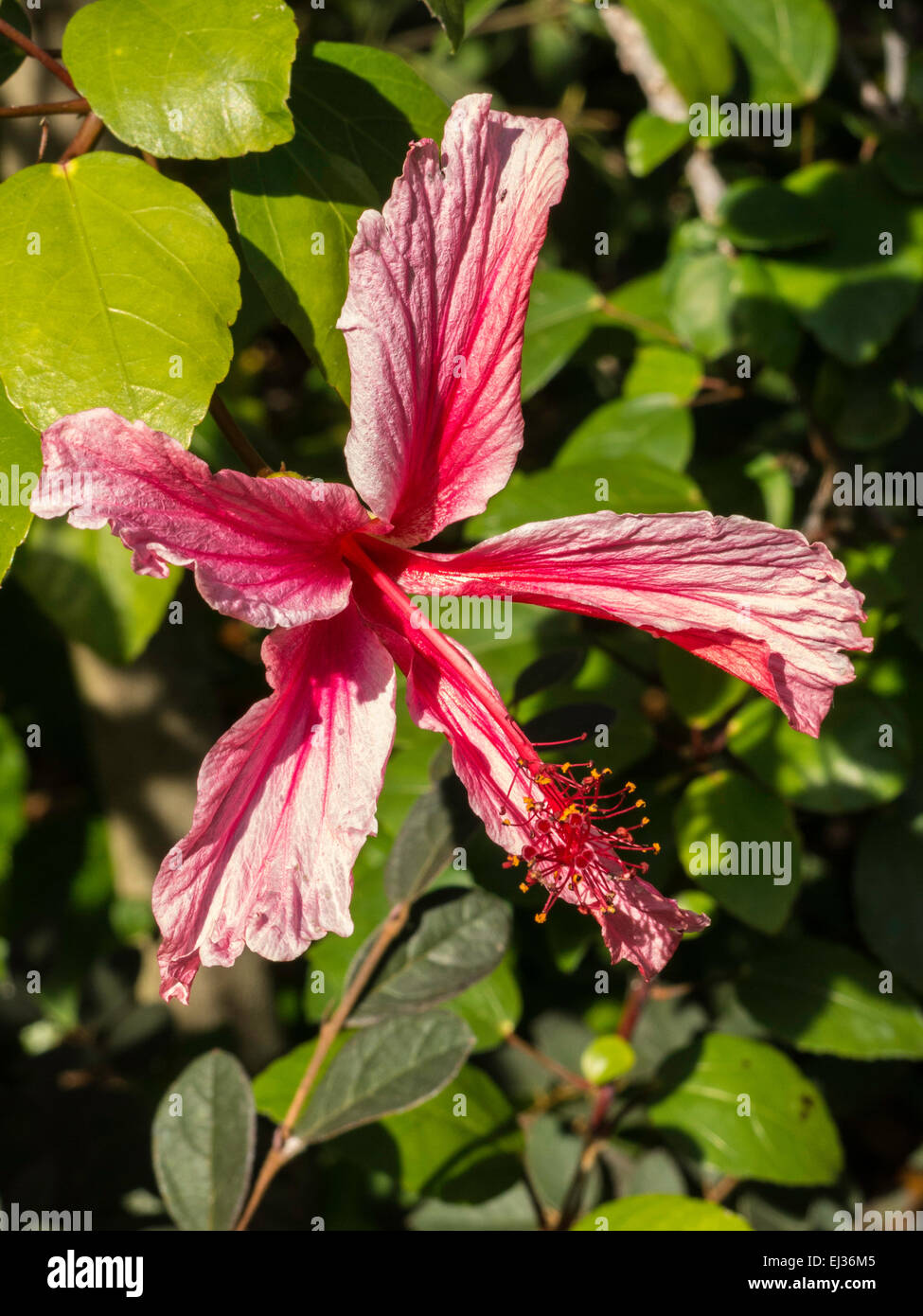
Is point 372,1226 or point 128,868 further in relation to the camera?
point 128,868

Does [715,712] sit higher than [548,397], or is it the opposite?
[548,397]

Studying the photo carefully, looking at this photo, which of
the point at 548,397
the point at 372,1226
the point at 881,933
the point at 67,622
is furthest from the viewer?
the point at 548,397

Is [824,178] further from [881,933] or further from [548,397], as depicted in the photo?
[881,933]

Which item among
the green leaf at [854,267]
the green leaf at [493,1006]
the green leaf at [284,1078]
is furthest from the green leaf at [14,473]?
the green leaf at [854,267]

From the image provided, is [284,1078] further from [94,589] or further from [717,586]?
[717,586]

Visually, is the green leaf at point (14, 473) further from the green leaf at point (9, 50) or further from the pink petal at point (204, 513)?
the green leaf at point (9, 50)

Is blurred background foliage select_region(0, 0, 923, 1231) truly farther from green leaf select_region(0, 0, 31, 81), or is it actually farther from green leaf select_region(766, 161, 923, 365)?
green leaf select_region(0, 0, 31, 81)
